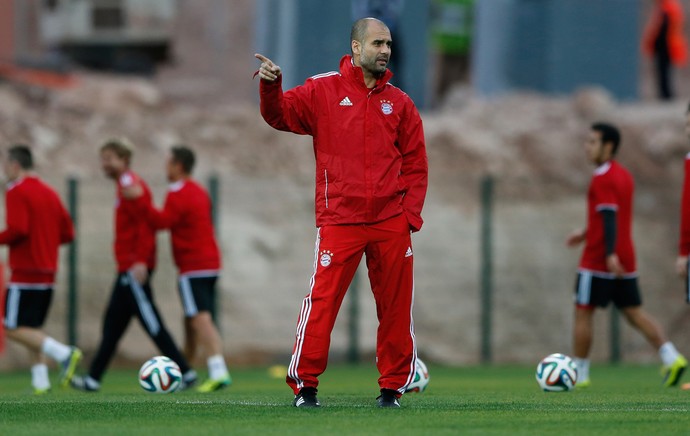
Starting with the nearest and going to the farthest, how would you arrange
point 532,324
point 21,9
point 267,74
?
point 267,74, point 532,324, point 21,9

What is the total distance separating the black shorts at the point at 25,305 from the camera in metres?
12.2

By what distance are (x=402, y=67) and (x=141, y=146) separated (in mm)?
5026

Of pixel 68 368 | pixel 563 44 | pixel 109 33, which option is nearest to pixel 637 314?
pixel 68 368

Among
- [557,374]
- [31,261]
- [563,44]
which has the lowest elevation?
[557,374]

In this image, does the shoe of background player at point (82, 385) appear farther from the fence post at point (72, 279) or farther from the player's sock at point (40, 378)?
the fence post at point (72, 279)

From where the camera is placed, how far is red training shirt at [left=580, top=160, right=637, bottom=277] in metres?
12.0

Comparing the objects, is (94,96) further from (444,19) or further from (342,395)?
(342,395)

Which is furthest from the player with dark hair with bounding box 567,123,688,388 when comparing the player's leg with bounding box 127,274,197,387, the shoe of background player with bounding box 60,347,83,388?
the shoe of background player with bounding box 60,347,83,388

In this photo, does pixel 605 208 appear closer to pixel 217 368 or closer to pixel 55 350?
pixel 217 368

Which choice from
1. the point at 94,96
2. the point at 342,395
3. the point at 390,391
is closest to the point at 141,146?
the point at 94,96

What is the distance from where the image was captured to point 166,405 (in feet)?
29.0

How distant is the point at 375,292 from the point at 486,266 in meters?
11.1

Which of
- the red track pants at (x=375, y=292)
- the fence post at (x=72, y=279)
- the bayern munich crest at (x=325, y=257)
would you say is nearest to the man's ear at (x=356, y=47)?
the red track pants at (x=375, y=292)

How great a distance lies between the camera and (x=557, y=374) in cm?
1080
